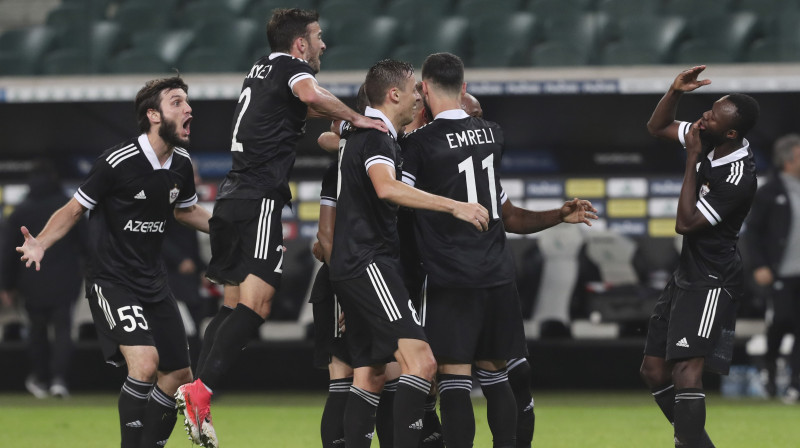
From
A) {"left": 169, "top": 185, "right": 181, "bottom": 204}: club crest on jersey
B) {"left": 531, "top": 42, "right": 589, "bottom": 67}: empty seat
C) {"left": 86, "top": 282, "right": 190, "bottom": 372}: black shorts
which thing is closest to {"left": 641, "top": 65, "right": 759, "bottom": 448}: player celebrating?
{"left": 86, "top": 282, "right": 190, "bottom": 372}: black shorts

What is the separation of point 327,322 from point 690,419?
5.81 ft

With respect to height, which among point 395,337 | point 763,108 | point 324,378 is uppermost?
point 763,108

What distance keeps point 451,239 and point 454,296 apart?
0.86ft

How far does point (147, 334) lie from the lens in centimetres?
552

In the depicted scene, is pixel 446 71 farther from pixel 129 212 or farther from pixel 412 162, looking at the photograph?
pixel 129 212

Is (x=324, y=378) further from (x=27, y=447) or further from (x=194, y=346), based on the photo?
(x=27, y=447)

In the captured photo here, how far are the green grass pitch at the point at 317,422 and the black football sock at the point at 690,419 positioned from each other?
182 centimetres

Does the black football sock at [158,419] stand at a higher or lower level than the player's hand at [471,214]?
lower

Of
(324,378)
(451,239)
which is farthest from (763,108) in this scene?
(451,239)

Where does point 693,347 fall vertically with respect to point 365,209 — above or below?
below

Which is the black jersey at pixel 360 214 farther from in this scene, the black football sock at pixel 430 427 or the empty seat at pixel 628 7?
the empty seat at pixel 628 7

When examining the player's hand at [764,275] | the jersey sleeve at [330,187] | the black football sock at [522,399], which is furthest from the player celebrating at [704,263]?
the player's hand at [764,275]

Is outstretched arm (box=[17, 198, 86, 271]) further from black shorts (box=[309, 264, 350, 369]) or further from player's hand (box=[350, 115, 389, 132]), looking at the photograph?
player's hand (box=[350, 115, 389, 132])

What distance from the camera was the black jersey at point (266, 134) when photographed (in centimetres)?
541
